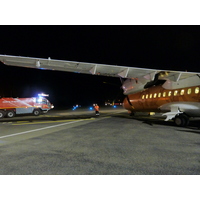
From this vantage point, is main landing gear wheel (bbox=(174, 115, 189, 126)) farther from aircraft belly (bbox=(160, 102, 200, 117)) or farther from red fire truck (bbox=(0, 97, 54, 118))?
red fire truck (bbox=(0, 97, 54, 118))

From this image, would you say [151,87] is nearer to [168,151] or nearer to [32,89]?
[168,151]

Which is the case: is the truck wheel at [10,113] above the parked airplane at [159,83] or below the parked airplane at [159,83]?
below

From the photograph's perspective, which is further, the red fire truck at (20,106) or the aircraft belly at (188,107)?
the red fire truck at (20,106)

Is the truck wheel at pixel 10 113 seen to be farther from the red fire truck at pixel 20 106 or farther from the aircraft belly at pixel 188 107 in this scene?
the aircraft belly at pixel 188 107

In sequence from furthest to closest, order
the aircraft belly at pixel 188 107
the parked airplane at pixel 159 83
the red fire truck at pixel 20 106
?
the red fire truck at pixel 20 106 → the parked airplane at pixel 159 83 → the aircraft belly at pixel 188 107

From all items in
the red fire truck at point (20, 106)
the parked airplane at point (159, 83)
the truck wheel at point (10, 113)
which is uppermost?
the parked airplane at point (159, 83)

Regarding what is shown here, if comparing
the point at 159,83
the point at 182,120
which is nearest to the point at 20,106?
the point at 159,83

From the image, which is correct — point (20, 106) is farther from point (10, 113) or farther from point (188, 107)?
point (188, 107)

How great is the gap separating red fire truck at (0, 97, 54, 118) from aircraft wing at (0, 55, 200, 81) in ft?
34.8

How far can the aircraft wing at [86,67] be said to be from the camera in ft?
31.1

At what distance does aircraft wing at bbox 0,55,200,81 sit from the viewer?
9484mm

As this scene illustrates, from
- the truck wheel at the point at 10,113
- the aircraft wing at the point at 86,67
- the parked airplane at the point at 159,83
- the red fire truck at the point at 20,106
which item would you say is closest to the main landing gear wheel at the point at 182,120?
the parked airplane at the point at 159,83

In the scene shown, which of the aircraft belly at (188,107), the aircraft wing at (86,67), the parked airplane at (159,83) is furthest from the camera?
the aircraft wing at (86,67)
